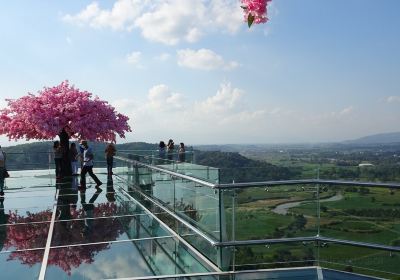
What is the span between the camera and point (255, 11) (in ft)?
11.9

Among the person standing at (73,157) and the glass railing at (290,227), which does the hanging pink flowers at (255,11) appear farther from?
the person standing at (73,157)

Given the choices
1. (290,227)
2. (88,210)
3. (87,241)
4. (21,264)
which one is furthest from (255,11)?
(88,210)

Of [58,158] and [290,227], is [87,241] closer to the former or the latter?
[290,227]

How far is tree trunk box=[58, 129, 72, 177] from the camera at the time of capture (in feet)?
63.9

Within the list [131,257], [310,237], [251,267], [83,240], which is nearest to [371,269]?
[310,237]

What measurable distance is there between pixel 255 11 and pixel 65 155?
17.0 meters

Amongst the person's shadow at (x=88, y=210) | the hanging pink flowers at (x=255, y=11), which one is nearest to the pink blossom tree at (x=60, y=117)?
the person's shadow at (x=88, y=210)

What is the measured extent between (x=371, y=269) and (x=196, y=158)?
1599 cm

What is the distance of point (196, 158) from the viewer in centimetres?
2183

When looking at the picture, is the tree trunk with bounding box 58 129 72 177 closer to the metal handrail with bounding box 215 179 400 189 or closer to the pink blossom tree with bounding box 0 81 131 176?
the pink blossom tree with bounding box 0 81 131 176

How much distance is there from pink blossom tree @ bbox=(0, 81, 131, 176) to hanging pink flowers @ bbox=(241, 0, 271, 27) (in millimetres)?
15638

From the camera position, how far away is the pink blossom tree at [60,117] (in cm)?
1848

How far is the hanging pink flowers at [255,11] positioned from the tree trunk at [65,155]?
16695 millimetres

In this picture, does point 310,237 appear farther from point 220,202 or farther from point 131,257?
point 131,257
